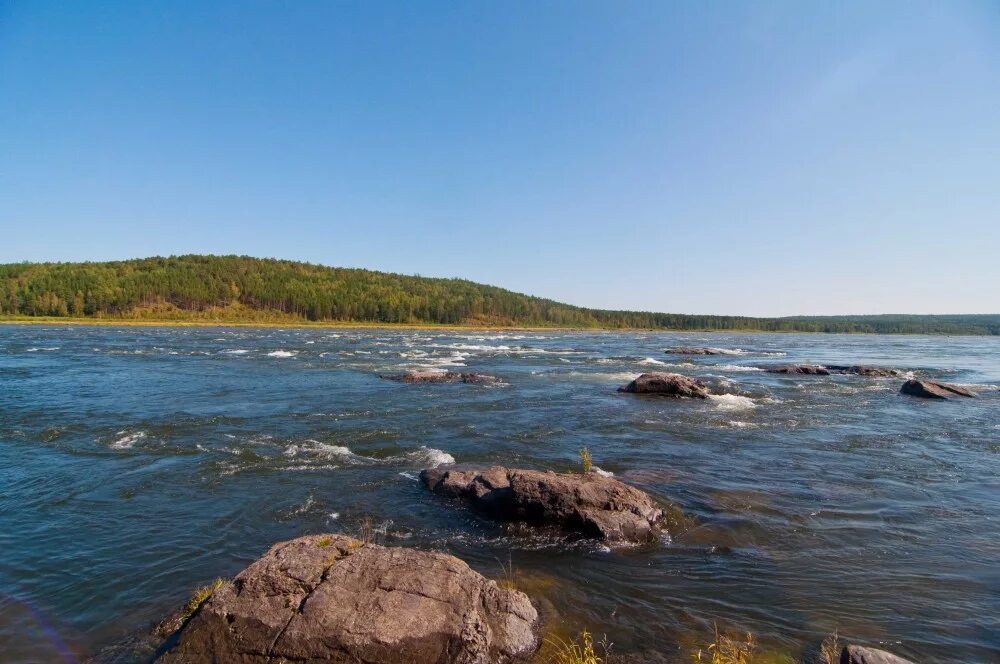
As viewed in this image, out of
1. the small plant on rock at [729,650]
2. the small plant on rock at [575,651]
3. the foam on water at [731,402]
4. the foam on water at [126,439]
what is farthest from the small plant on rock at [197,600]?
Answer: the foam on water at [731,402]

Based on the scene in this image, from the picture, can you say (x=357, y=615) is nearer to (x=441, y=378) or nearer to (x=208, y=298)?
(x=441, y=378)

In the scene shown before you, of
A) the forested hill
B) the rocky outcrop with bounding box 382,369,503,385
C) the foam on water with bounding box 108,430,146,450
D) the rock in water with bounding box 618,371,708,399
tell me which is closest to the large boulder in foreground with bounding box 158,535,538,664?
the foam on water with bounding box 108,430,146,450

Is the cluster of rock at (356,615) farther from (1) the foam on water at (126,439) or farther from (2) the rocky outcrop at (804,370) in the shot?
(2) the rocky outcrop at (804,370)

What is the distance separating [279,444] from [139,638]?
8.84 m

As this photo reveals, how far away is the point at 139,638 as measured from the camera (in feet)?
18.2

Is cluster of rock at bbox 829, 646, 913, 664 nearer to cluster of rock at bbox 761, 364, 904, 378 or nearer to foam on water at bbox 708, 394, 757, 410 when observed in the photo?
foam on water at bbox 708, 394, 757, 410

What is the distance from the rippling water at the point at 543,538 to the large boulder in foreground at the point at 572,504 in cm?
45

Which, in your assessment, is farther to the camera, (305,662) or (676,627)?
(676,627)

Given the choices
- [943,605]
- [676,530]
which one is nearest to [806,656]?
[943,605]

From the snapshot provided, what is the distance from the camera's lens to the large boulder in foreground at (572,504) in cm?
845

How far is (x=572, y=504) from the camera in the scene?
8.74 m

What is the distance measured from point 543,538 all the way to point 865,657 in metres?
4.48

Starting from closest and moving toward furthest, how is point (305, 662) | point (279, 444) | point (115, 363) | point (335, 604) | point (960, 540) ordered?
point (305, 662) < point (335, 604) < point (960, 540) < point (279, 444) < point (115, 363)

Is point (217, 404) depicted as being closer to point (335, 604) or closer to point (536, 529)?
point (536, 529)
